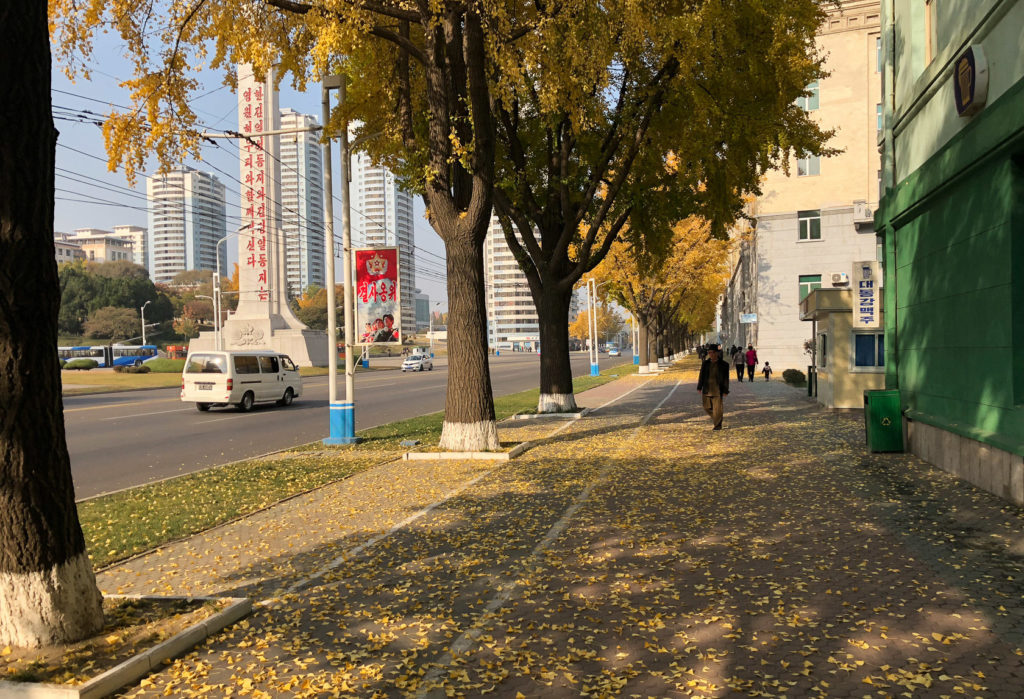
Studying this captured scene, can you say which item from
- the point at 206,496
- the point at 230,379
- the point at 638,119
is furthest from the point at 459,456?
the point at 230,379

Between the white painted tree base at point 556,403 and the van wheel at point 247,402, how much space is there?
10035 mm

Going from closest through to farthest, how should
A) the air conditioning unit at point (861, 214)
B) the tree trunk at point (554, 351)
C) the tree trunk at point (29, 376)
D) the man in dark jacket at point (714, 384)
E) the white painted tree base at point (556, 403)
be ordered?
the tree trunk at point (29, 376)
the man in dark jacket at point (714, 384)
the tree trunk at point (554, 351)
the white painted tree base at point (556, 403)
the air conditioning unit at point (861, 214)

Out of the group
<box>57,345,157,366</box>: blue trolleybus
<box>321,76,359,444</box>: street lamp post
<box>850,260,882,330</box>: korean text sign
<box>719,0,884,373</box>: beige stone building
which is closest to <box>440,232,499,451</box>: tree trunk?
<box>321,76,359,444</box>: street lamp post

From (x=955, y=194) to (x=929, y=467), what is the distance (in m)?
→ 3.95

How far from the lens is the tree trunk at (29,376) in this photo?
4762 mm

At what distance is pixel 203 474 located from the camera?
12.5 metres

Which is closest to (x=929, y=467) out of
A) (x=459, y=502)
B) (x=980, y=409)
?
(x=980, y=409)

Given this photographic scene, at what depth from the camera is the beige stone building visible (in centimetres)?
4316

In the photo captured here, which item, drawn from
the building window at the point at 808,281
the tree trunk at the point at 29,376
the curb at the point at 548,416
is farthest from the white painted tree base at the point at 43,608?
the building window at the point at 808,281

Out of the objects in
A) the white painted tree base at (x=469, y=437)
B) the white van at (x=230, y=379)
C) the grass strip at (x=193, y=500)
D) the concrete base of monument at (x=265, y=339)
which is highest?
the concrete base of monument at (x=265, y=339)

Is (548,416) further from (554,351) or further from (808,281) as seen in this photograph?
(808,281)

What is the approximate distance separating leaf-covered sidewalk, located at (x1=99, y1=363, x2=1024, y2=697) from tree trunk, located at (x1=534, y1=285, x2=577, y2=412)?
934 cm

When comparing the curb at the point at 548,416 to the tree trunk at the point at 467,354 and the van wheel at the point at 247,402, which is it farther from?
the van wheel at the point at 247,402

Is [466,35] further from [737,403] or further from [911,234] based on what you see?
[737,403]
